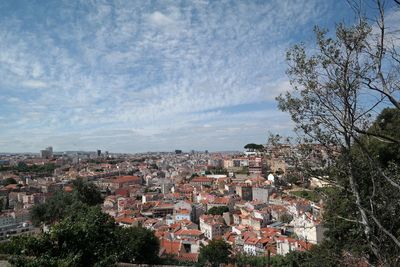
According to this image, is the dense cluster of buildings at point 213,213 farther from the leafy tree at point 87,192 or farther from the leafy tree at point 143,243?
the leafy tree at point 143,243

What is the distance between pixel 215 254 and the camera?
16484 millimetres

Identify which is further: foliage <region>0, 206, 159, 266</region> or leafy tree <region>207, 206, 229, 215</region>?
leafy tree <region>207, 206, 229, 215</region>

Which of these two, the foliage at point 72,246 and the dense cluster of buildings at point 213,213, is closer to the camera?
the foliage at point 72,246

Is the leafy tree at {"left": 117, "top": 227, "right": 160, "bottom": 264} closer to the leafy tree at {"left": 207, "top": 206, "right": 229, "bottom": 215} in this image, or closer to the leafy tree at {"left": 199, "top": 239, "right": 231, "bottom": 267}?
the leafy tree at {"left": 199, "top": 239, "right": 231, "bottom": 267}

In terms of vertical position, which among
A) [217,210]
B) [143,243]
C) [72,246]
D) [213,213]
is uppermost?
[72,246]

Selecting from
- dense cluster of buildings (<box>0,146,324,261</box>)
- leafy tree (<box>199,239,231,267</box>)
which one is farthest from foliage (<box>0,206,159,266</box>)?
leafy tree (<box>199,239,231,267</box>)

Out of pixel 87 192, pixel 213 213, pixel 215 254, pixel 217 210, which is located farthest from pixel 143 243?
pixel 217 210

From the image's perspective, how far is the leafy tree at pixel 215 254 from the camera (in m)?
16.2

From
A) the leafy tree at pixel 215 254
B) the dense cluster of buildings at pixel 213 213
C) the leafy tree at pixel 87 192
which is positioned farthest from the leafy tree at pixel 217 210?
the leafy tree at pixel 215 254

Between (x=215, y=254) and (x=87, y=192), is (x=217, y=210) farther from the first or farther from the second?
(x=215, y=254)

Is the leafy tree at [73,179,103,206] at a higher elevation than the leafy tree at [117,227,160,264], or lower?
higher

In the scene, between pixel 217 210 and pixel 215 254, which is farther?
pixel 217 210

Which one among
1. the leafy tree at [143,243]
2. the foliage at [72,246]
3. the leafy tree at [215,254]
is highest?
the foliage at [72,246]

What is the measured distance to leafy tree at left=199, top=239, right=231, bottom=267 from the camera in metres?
16.2
